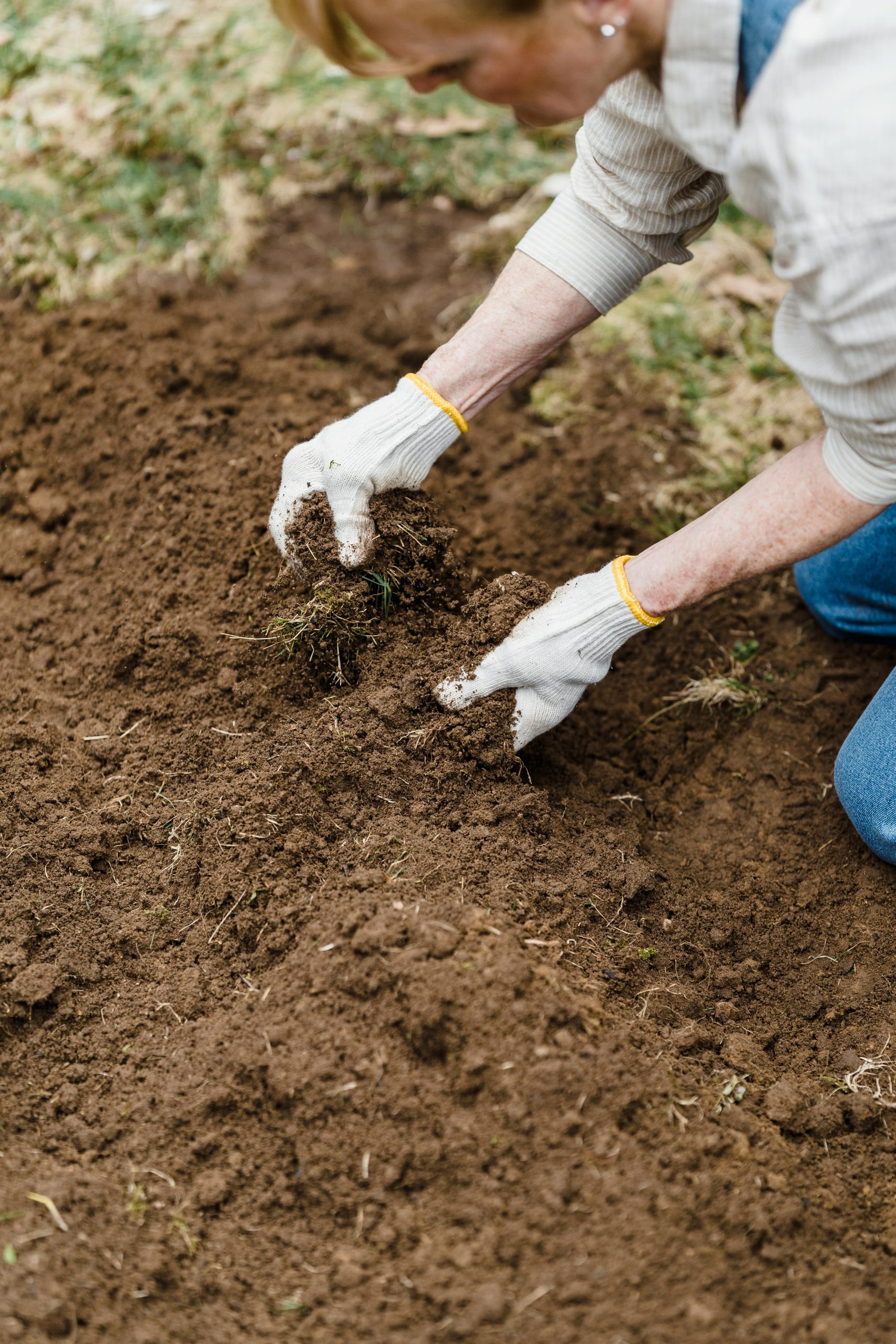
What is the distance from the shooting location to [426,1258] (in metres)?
1.59

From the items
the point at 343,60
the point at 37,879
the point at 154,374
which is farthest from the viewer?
the point at 154,374

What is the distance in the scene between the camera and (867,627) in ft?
9.16

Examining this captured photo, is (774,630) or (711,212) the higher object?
(711,212)

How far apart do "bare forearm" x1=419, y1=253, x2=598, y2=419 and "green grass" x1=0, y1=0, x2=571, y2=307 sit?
1846 millimetres

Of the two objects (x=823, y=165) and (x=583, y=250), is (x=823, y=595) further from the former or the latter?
(x=823, y=165)

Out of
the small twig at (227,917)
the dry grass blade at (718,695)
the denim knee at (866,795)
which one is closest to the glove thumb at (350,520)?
the small twig at (227,917)

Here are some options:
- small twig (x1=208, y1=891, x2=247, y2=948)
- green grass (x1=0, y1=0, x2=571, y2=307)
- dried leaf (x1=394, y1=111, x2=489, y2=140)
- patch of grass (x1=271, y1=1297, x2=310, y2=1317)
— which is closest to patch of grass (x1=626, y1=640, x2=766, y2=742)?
small twig (x1=208, y1=891, x2=247, y2=948)

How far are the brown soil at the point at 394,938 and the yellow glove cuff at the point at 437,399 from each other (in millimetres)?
218

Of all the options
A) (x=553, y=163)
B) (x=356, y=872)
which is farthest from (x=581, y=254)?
(x=553, y=163)

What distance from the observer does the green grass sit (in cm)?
387

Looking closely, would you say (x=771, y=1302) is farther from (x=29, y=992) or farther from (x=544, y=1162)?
(x=29, y=992)

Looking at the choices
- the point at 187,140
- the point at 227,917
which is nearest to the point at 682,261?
the point at 227,917

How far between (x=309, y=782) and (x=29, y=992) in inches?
25.6

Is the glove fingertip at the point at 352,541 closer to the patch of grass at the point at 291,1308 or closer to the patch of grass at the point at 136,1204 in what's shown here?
the patch of grass at the point at 136,1204
